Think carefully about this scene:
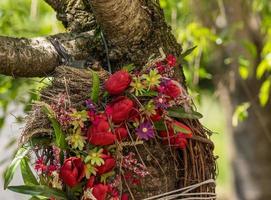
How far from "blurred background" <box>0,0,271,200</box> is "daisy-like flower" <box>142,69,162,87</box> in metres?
0.28

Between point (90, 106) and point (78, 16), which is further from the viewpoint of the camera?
point (78, 16)

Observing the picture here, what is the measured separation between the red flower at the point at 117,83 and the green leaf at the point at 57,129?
15cm

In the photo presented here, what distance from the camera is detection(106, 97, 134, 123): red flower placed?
1.61 m

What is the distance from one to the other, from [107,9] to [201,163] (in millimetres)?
464

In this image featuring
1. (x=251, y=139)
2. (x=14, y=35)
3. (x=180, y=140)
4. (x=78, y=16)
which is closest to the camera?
(x=180, y=140)

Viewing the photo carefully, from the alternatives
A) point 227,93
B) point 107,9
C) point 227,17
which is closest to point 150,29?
point 107,9

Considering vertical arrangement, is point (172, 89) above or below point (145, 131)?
above

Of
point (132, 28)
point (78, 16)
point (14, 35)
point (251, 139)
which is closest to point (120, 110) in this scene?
point (132, 28)

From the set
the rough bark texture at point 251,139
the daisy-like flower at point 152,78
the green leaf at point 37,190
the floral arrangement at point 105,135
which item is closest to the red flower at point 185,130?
the floral arrangement at point 105,135

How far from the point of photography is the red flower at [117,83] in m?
1.62

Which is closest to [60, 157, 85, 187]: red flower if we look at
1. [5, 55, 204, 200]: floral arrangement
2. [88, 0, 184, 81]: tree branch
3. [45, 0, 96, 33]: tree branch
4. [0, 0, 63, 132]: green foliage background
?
[5, 55, 204, 200]: floral arrangement

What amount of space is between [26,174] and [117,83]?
0.32 meters

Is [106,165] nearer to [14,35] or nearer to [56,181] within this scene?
[56,181]

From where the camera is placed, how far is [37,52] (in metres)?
1.76
